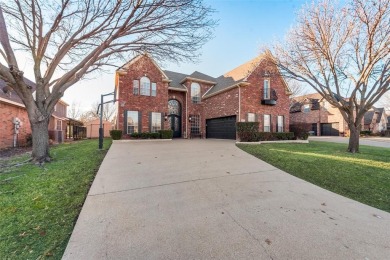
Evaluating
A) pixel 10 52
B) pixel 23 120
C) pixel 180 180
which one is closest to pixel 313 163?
pixel 180 180

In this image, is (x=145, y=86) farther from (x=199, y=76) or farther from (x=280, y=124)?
(x=280, y=124)

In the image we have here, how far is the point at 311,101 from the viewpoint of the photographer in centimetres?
3170

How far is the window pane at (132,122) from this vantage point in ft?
51.6

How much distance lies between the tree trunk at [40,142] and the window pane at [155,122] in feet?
31.1

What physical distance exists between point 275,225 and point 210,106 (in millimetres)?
16643

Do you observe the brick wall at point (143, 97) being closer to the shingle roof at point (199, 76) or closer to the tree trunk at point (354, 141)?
the shingle roof at point (199, 76)

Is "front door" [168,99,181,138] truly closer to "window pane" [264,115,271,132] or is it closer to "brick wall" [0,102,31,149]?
"window pane" [264,115,271,132]

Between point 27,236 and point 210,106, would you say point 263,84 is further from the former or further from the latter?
point 27,236

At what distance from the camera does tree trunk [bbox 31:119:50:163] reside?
704 cm

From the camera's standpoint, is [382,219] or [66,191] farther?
[66,191]

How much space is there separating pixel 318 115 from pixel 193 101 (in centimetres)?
2423

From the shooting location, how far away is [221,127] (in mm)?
17891

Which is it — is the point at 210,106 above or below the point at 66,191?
above

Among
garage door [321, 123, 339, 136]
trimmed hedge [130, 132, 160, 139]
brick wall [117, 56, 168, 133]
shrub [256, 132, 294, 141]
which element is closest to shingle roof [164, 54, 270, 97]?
brick wall [117, 56, 168, 133]
